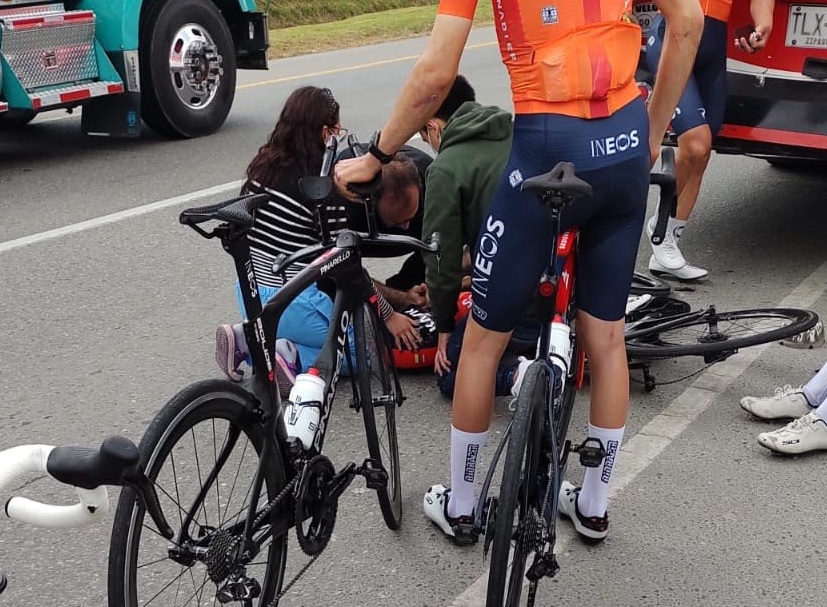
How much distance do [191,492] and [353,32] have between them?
56.4ft

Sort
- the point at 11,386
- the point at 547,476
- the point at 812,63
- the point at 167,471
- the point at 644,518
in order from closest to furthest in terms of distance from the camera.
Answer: the point at 167,471
the point at 547,476
the point at 644,518
the point at 11,386
the point at 812,63

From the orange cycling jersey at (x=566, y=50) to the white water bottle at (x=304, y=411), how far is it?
916 mm

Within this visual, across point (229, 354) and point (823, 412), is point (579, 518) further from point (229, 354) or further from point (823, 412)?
point (229, 354)

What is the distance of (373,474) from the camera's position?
3.27 metres

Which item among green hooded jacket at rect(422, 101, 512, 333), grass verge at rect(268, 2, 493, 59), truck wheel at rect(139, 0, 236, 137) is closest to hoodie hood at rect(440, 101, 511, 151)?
green hooded jacket at rect(422, 101, 512, 333)

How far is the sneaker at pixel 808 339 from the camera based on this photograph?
189 inches

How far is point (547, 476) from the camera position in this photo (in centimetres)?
291

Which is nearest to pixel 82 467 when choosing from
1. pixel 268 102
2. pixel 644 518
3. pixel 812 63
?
pixel 644 518

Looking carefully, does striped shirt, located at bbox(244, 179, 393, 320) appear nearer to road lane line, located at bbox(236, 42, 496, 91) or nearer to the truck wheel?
the truck wheel

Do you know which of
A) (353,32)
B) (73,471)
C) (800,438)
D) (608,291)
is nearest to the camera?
(73,471)

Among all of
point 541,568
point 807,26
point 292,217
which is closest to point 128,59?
point 292,217

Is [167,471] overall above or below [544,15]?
below

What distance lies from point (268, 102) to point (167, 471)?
31.0ft

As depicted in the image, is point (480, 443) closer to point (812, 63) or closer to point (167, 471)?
point (167, 471)
